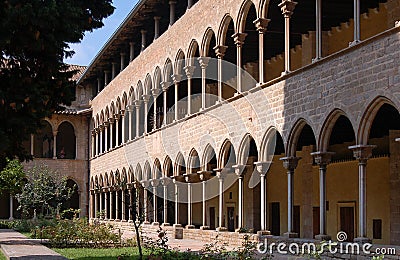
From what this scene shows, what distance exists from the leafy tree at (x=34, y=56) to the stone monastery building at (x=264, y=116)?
8.30 ft

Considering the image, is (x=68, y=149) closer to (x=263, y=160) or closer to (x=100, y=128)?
(x=100, y=128)

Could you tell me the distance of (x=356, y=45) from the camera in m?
13.0

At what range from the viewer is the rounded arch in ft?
40.9

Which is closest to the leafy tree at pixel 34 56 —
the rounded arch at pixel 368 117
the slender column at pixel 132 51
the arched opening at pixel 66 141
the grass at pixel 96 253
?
the grass at pixel 96 253

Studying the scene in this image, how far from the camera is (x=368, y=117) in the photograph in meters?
12.8

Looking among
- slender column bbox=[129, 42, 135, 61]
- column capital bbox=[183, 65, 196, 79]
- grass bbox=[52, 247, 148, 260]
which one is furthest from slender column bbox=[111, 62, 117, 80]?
grass bbox=[52, 247, 148, 260]

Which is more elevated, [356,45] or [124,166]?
[356,45]

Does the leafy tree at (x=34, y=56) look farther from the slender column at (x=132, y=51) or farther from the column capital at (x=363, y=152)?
the slender column at (x=132, y=51)

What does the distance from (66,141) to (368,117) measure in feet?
109

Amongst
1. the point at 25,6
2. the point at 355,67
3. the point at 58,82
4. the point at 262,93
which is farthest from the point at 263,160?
the point at 25,6

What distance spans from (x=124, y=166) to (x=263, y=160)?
1509 cm

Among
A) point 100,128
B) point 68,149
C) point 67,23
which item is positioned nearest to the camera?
point 67,23

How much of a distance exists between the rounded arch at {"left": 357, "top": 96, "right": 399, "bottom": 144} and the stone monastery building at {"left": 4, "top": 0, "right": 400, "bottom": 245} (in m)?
0.02

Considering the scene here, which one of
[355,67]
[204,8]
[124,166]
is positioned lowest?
[124,166]
